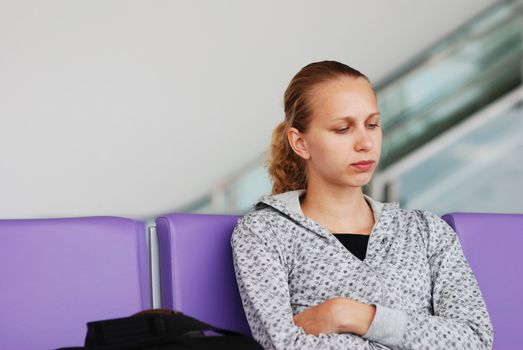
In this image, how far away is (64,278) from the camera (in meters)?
1.70

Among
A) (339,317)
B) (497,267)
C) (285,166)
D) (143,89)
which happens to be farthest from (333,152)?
(143,89)

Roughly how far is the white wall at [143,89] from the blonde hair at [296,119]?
1418 mm

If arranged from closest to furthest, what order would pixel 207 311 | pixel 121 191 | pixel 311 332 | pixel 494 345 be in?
pixel 311 332 < pixel 207 311 < pixel 494 345 < pixel 121 191

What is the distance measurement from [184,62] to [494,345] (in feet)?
6.19

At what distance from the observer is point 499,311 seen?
2002 millimetres

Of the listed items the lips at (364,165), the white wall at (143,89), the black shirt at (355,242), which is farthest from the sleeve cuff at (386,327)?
the white wall at (143,89)

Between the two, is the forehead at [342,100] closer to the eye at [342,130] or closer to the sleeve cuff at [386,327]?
the eye at [342,130]

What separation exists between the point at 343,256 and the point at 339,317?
188mm

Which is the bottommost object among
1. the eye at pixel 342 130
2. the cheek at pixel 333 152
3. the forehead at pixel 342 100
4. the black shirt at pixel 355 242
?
the black shirt at pixel 355 242

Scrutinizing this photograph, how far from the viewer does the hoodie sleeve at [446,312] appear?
5.17ft

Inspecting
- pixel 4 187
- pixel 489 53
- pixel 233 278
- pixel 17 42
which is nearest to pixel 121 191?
pixel 4 187

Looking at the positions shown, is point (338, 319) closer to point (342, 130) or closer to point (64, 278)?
point (342, 130)

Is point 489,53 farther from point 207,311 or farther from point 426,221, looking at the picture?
point 207,311

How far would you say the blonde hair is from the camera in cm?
180
